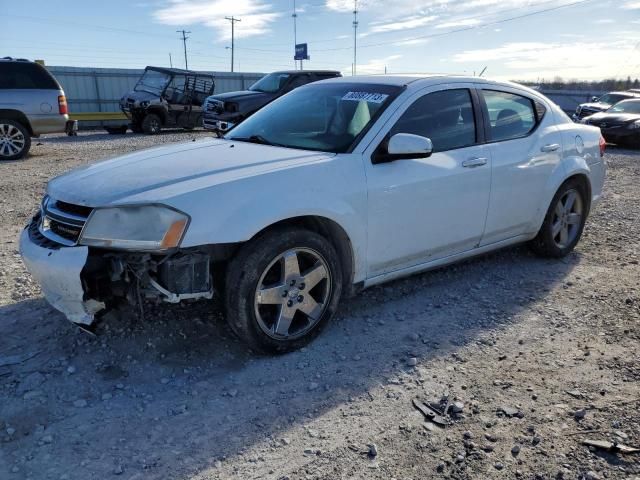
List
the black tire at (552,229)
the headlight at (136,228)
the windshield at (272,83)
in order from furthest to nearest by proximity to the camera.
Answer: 1. the windshield at (272,83)
2. the black tire at (552,229)
3. the headlight at (136,228)

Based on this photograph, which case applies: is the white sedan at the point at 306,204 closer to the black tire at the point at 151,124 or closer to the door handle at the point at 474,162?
the door handle at the point at 474,162

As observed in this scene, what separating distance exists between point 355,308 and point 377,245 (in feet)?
2.18

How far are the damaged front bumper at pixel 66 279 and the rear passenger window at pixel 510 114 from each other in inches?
124

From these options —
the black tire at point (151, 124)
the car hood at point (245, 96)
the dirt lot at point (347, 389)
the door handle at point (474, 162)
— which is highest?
the car hood at point (245, 96)

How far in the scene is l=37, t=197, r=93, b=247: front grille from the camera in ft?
9.63

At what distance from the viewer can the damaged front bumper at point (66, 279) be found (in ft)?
9.18

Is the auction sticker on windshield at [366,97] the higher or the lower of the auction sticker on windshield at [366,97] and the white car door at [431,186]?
the higher

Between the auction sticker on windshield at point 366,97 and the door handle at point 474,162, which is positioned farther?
the door handle at point 474,162

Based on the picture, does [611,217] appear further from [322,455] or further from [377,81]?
[322,455]

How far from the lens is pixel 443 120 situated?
157 inches

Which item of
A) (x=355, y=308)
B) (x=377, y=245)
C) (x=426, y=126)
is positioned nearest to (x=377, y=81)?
(x=426, y=126)

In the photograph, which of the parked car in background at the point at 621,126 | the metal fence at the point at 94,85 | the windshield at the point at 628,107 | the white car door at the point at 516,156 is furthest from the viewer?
the metal fence at the point at 94,85

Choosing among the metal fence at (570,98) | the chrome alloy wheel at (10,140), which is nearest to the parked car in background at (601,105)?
the metal fence at (570,98)

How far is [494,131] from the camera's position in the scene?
4.29 metres
